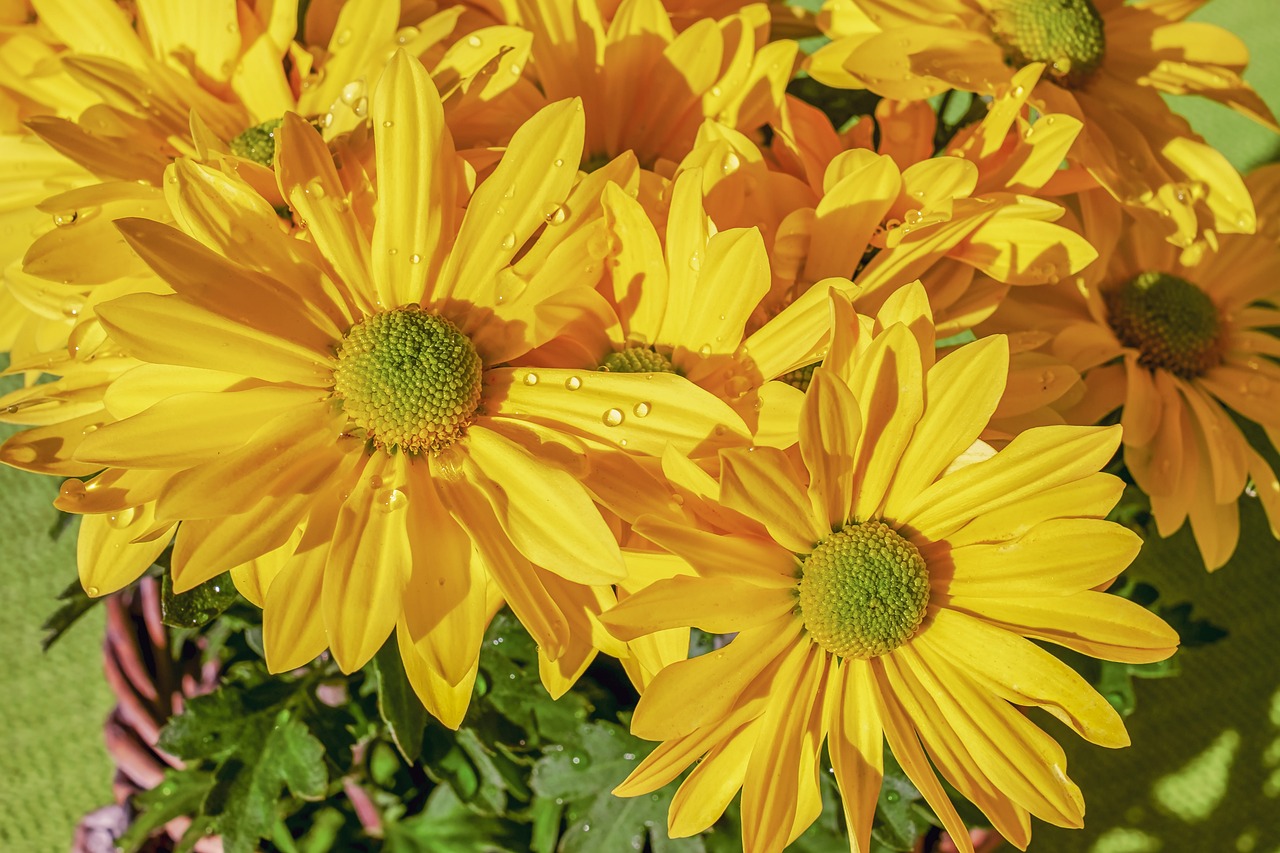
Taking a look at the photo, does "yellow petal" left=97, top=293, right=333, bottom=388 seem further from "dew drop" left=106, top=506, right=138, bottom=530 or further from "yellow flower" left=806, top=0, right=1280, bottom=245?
"yellow flower" left=806, top=0, right=1280, bottom=245

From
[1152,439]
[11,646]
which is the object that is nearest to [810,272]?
[1152,439]

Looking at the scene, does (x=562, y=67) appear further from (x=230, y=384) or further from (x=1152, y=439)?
(x=1152, y=439)

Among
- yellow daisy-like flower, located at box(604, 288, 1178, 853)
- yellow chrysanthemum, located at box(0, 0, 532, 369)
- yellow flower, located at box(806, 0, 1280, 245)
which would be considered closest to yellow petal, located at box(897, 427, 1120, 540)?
yellow daisy-like flower, located at box(604, 288, 1178, 853)

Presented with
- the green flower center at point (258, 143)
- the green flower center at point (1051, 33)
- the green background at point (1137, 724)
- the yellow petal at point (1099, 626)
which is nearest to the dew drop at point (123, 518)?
the green flower center at point (258, 143)

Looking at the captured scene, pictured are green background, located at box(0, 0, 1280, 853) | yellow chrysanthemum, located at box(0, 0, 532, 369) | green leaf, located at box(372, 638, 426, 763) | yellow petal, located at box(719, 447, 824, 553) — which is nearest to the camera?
yellow petal, located at box(719, 447, 824, 553)

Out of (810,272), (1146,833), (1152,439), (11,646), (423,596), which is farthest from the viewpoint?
(11,646)

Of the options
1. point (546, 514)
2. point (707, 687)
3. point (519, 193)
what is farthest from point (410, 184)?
point (707, 687)

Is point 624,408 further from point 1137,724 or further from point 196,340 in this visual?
point 1137,724
